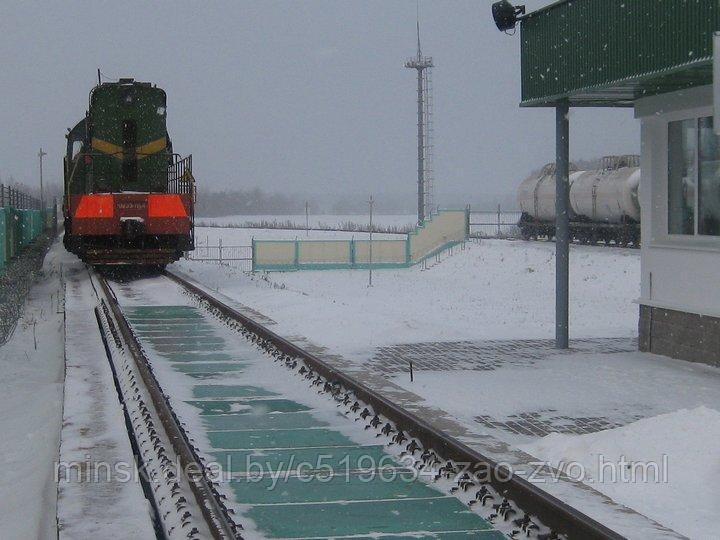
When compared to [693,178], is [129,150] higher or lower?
higher

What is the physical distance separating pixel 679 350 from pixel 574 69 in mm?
3447

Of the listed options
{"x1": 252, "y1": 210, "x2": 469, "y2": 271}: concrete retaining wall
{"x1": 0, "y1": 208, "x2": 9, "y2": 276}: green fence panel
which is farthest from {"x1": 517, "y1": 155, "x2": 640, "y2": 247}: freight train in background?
{"x1": 0, "y1": 208, "x2": 9, "y2": 276}: green fence panel

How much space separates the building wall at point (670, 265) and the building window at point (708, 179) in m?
0.15

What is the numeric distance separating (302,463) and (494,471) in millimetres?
1394

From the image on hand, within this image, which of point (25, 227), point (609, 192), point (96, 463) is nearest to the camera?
point (96, 463)

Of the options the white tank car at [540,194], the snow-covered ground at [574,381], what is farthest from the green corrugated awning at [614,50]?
the white tank car at [540,194]

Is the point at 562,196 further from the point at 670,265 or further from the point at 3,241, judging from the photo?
the point at 3,241

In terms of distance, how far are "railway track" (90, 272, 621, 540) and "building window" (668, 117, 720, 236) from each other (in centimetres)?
461

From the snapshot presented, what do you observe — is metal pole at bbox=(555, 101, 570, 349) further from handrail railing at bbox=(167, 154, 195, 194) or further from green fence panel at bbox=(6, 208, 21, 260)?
green fence panel at bbox=(6, 208, 21, 260)

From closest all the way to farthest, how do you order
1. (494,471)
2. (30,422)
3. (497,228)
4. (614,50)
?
(494,471) → (30,422) → (614,50) → (497,228)

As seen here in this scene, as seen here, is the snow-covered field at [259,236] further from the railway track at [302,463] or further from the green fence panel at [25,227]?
the railway track at [302,463]

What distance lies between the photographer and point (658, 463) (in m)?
5.92

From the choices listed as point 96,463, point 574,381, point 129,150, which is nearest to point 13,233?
point 129,150

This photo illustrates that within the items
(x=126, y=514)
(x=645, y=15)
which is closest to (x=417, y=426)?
(x=126, y=514)
